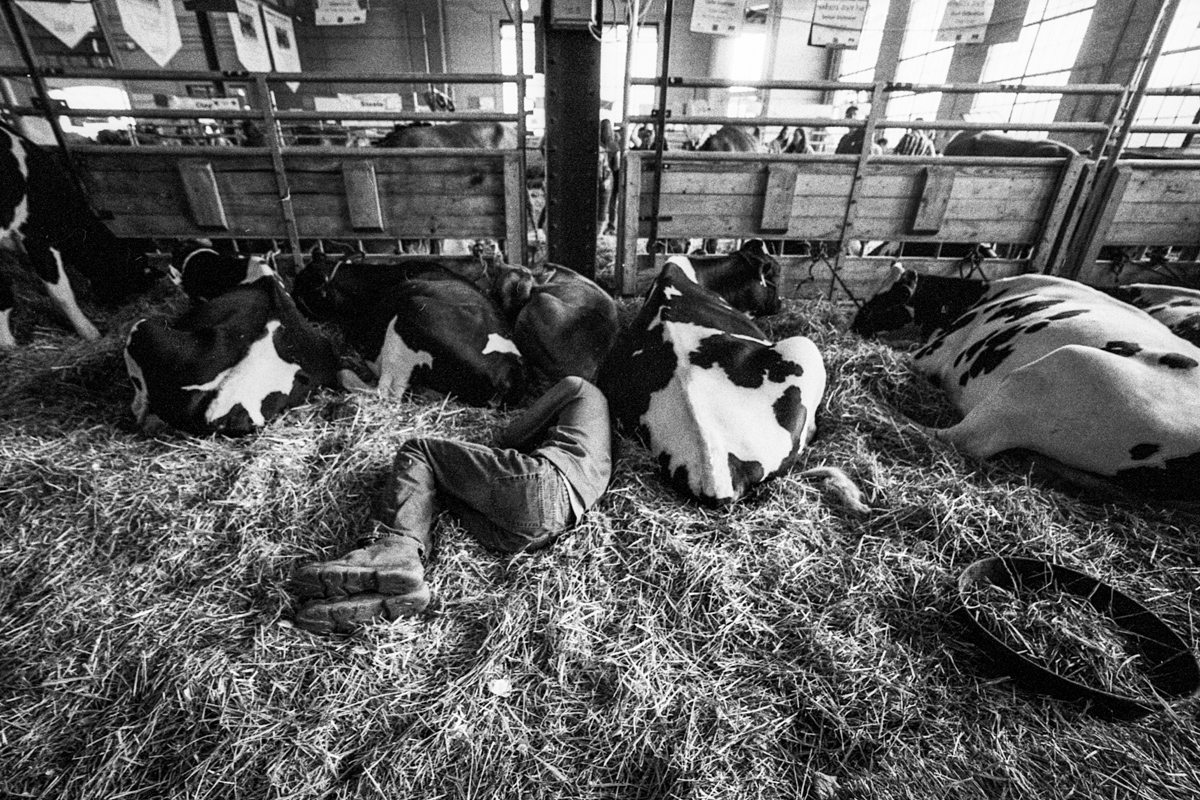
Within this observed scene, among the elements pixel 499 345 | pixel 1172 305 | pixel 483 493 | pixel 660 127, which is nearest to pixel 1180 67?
pixel 1172 305

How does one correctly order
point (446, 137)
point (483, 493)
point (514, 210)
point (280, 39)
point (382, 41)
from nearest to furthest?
point (483, 493) < point (514, 210) < point (446, 137) < point (280, 39) < point (382, 41)

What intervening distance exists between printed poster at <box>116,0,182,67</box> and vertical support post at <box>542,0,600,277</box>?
394 cm

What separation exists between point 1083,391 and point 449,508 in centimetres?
278

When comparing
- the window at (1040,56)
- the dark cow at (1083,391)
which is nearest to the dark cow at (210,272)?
the dark cow at (1083,391)

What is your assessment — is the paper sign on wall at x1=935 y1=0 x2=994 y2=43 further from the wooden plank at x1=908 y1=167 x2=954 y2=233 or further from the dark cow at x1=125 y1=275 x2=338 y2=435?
the dark cow at x1=125 y1=275 x2=338 y2=435

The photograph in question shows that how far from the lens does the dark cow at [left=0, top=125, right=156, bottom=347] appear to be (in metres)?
4.03

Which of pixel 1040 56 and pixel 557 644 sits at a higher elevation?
pixel 1040 56

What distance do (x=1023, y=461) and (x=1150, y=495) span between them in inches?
18.2

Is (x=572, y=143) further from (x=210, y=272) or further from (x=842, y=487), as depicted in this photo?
(x=842, y=487)

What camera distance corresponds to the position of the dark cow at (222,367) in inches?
110

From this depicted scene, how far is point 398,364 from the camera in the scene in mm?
3355

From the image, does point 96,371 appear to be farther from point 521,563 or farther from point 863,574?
point 863,574

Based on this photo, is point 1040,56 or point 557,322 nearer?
point 557,322

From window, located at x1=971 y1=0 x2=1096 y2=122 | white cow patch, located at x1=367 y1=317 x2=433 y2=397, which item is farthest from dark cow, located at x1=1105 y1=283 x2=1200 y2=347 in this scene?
window, located at x1=971 y1=0 x2=1096 y2=122
